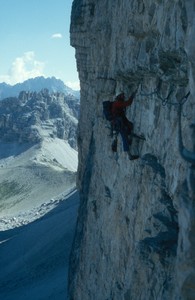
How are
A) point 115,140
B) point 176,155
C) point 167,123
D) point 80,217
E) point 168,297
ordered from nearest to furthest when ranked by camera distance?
point 168,297, point 176,155, point 167,123, point 115,140, point 80,217

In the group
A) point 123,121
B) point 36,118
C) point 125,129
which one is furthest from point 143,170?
point 36,118

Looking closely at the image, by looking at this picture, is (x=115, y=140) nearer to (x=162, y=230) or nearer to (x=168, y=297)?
(x=162, y=230)

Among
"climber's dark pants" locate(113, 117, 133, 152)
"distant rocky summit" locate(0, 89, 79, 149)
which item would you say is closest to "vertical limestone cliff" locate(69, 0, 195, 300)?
"climber's dark pants" locate(113, 117, 133, 152)

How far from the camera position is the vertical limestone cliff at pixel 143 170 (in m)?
9.55

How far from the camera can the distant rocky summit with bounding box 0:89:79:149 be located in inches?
5330

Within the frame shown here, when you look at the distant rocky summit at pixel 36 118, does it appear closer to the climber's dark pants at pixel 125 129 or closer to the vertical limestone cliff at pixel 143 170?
the vertical limestone cliff at pixel 143 170

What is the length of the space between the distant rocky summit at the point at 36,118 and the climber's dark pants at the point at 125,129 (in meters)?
115

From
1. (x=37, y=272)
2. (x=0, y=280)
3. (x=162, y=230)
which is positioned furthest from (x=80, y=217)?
(x=0, y=280)

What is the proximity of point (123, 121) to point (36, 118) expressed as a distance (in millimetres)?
125616

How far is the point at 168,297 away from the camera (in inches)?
399

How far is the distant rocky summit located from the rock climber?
11524cm

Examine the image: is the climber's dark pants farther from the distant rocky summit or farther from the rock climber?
the distant rocky summit

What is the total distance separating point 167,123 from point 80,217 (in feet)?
40.4

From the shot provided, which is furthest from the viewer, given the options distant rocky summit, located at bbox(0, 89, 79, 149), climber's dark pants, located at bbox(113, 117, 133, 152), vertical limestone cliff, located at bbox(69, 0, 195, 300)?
distant rocky summit, located at bbox(0, 89, 79, 149)
